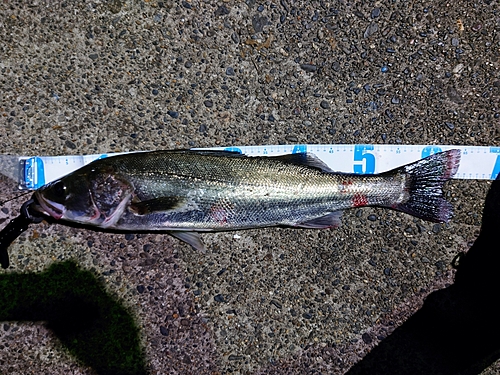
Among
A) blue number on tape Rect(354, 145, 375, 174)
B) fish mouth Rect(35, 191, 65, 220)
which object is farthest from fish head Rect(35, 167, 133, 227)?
blue number on tape Rect(354, 145, 375, 174)

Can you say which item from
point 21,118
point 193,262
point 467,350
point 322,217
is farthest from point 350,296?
point 21,118

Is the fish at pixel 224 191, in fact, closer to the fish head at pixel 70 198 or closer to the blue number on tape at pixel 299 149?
the fish head at pixel 70 198

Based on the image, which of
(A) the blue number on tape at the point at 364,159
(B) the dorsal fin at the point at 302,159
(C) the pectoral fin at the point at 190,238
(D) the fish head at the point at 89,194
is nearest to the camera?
(D) the fish head at the point at 89,194

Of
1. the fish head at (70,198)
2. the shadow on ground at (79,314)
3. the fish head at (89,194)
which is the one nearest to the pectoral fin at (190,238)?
the fish head at (89,194)

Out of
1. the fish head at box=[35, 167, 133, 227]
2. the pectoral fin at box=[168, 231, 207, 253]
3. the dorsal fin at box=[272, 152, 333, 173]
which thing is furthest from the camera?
the pectoral fin at box=[168, 231, 207, 253]

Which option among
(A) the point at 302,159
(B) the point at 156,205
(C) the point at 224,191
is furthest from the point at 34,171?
(A) the point at 302,159

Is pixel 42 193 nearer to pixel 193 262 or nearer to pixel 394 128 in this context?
pixel 193 262

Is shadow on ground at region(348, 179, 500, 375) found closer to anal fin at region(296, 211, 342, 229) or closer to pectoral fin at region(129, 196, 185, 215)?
anal fin at region(296, 211, 342, 229)
